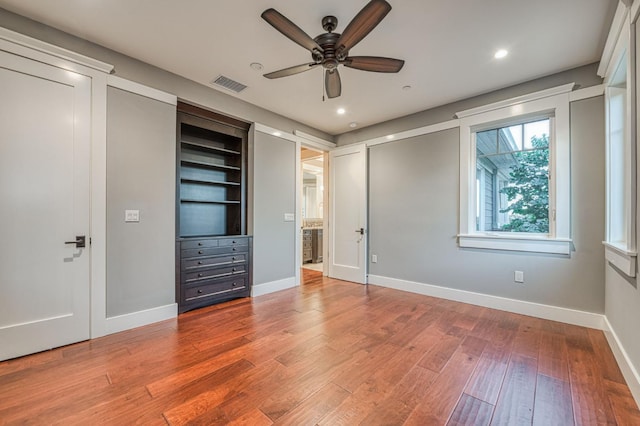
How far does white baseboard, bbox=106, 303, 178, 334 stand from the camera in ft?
8.70

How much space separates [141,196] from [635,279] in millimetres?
4166

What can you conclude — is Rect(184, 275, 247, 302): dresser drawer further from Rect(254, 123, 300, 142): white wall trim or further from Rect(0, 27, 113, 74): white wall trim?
Rect(0, 27, 113, 74): white wall trim

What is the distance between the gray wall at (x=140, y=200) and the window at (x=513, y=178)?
3952mm

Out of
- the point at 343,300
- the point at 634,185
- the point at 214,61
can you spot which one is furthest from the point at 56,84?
the point at 634,185

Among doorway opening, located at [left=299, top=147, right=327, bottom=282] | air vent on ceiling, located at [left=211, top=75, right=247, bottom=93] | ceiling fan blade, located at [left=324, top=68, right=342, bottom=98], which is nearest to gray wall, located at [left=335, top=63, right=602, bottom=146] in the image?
doorway opening, located at [left=299, top=147, right=327, bottom=282]

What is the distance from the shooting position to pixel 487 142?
368cm

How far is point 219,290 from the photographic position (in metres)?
3.56

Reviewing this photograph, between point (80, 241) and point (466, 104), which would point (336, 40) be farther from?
point (80, 241)

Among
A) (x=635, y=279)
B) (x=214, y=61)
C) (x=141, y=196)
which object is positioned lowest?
(x=635, y=279)

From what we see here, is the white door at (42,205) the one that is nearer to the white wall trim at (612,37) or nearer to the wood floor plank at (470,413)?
the wood floor plank at (470,413)

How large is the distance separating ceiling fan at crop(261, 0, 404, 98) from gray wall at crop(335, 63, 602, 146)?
1.98 metres

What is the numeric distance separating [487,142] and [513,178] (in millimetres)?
596

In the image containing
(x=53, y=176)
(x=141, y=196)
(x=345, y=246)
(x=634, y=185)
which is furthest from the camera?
(x=345, y=246)

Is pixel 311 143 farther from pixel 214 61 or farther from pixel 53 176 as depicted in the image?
pixel 53 176
